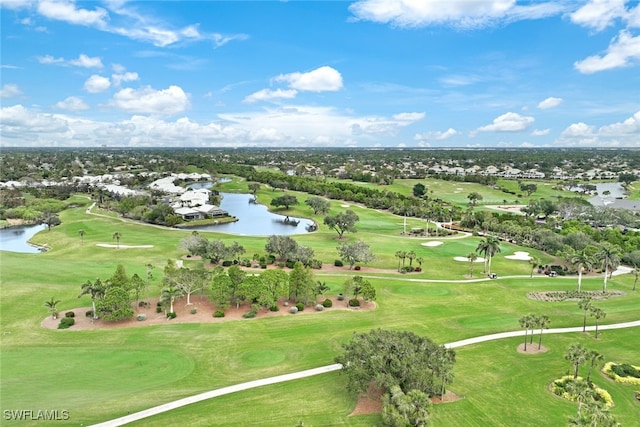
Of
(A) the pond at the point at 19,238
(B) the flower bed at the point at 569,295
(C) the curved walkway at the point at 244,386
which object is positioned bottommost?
(A) the pond at the point at 19,238

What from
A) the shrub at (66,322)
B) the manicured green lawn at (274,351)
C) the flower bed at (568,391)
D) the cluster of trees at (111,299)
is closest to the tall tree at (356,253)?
the manicured green lawn at (274,351)

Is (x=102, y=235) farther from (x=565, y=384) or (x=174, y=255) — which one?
(x=565, y=384)

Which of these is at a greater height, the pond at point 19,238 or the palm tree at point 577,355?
the palm tree at point 577,355

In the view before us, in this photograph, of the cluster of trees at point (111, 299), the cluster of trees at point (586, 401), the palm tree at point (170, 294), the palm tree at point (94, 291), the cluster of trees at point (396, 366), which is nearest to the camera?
the cluster of trees at point (586, 401)

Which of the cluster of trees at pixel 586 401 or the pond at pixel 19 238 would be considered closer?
the cluster of trees at pixel 586 401

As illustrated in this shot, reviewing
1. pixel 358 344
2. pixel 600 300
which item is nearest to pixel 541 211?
pixel 600 300

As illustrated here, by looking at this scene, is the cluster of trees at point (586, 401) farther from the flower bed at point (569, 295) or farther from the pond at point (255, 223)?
the pond at point (255, 223)

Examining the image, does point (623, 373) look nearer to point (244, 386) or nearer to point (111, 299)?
point (244, 386)
